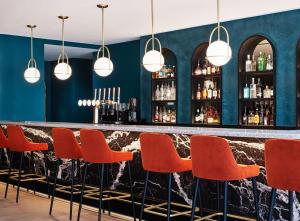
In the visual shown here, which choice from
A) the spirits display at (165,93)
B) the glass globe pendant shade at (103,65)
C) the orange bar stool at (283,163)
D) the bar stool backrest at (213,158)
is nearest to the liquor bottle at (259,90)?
the spirits display at (165,93)

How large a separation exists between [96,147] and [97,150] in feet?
0.10

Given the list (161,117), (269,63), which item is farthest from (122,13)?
(161,117)

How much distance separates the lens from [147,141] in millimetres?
3830

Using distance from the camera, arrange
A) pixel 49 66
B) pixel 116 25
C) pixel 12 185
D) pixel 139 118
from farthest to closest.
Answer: pixel 49 66, pixel 139 118, pixel 116 25, pixel 12 185

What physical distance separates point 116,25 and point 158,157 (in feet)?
14.0

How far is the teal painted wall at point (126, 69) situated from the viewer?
363 inches

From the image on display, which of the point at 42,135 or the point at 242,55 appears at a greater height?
the point at 242,55

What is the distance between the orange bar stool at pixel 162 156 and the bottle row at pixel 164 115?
4.28 meters

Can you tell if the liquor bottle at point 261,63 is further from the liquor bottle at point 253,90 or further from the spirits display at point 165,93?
the spirits display at point 165,93

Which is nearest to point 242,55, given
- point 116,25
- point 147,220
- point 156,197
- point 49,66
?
point 116,25

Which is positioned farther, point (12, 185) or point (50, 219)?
point (12, 185)

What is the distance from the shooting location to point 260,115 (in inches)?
270

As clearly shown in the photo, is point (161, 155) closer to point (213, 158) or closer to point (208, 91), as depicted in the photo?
point (213, 158)

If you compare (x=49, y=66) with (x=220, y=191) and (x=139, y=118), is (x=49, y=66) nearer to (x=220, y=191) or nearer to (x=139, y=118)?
(x=139, y=118)
